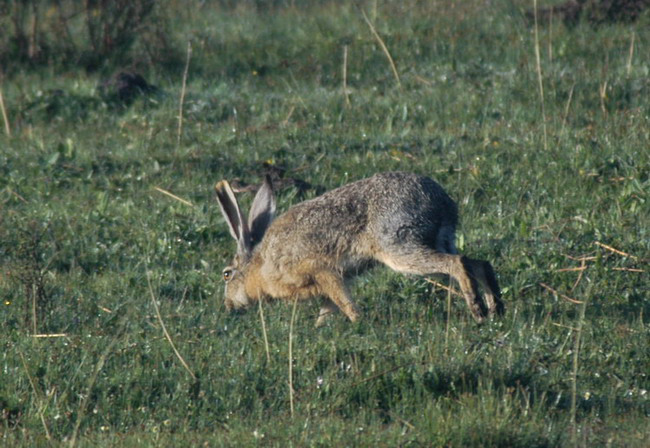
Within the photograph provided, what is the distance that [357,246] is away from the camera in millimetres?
6945

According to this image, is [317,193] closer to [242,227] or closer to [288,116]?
[242,227]

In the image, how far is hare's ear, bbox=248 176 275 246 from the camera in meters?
7.83

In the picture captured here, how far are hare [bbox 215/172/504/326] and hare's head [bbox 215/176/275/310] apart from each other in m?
0.02

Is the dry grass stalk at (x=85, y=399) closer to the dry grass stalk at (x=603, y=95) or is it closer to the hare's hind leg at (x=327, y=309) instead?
the hare's hind leg at (x=327, y=309)

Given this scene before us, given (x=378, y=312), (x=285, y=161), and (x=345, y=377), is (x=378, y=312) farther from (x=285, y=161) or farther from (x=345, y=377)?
(x=285, y=161)

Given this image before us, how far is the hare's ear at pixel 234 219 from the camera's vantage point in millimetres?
7656

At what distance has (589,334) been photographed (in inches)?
245

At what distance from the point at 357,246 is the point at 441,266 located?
0.66 metres

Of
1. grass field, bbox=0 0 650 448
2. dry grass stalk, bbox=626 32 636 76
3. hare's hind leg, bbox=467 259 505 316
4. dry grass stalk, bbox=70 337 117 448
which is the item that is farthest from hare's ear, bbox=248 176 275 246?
dry grass stalk, bbox=626 32 636 76

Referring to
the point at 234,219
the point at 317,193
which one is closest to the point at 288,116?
the point at 317,193

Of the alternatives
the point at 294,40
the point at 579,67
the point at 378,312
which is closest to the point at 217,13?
the point at 294,40

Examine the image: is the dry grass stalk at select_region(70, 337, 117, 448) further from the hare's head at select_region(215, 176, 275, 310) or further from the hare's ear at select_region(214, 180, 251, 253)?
the hare's ear at select_region(214, 180, 251, 253)

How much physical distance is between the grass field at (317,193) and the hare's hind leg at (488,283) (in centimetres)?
15

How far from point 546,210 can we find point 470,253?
3.78 ft
